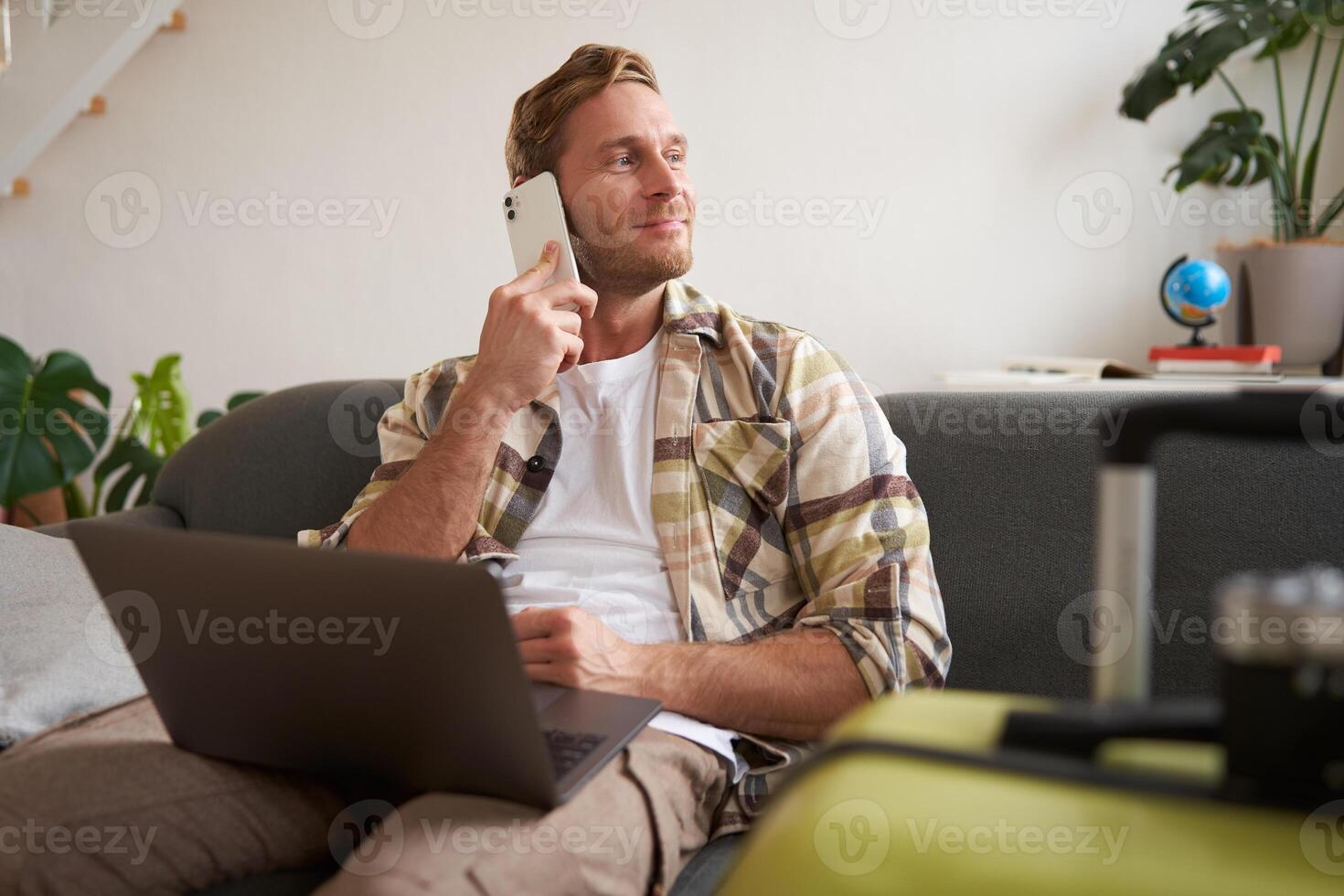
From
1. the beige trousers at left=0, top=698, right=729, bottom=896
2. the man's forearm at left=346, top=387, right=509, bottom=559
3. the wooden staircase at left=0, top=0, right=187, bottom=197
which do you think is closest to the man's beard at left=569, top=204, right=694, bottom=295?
the man's forearm at left=346, top=387, right=509, bottom=559

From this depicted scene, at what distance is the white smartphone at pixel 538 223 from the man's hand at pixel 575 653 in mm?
499

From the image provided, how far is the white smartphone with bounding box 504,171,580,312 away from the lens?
1497mm

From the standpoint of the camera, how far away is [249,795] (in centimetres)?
102

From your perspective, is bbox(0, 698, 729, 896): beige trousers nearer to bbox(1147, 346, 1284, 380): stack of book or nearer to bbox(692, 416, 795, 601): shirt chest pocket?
bbox(692, 416, 795, 601): shirt chest pocket

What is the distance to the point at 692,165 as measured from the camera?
105 inches

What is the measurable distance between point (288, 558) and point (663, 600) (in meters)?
0.58

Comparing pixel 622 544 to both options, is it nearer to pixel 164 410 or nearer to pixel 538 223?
pixel 538 223

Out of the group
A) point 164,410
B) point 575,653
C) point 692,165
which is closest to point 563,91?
point 575,653

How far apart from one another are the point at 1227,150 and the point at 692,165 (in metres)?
1.16

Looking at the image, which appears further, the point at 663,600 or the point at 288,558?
the point at 663,600

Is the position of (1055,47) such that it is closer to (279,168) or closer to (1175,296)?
(1175,296)

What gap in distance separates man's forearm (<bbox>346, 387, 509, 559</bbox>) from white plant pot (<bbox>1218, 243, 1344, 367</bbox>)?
150cm

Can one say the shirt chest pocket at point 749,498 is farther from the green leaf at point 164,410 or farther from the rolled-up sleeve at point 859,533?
Answer: the green leaf at point 164,410

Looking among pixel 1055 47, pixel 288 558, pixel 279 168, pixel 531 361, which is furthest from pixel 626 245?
pixel 279 168
